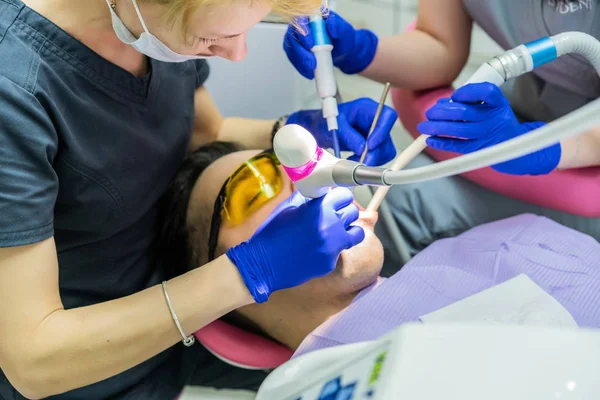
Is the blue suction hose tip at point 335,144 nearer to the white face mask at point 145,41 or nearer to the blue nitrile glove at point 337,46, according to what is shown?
the blue nitrile glove at point 337,46

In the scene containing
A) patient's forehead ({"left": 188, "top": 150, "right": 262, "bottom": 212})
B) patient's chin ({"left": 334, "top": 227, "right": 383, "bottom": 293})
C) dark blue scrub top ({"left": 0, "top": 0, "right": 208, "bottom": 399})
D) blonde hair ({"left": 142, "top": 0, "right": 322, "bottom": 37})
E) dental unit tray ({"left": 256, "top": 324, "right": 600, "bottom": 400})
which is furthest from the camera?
patient's forehead ({"left": 188, "top": 150, "right": 262, "bottom": 212})

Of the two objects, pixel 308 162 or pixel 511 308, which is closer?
pixel 308 162

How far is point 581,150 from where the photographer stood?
126cm

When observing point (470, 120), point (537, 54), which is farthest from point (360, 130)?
point (537, 54)

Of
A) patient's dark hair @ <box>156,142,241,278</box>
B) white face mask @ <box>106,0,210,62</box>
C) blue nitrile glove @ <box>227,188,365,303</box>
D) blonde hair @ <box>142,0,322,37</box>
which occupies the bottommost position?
patient's dark hair @ <box>156,142,241,278</box>

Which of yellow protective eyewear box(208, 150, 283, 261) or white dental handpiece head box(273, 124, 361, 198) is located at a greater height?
white dental handpiece head box(273, 124, 361, 198)

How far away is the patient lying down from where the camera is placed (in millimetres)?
1069

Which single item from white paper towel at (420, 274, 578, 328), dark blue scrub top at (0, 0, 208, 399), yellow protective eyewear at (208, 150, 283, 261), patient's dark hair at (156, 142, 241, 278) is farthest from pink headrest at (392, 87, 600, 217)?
dark blue scrub top at (0, 0, 208, 399)

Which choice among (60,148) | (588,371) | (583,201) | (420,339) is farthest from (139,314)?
(583,201)

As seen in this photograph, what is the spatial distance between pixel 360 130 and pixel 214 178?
344 millimetres

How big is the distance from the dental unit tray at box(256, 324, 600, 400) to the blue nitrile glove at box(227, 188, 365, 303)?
1.38ft

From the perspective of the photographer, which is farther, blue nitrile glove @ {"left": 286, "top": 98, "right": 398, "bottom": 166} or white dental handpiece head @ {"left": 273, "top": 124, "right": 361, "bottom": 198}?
blue nitrile glove @ {"left": 286, "top": 98, "right": 398, "bottom": 166}

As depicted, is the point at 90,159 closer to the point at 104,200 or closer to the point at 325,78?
the point at 104,200

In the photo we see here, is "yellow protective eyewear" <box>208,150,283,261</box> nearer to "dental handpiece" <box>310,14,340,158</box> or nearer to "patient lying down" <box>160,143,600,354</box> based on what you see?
"patient lying down" <box>160,143,600,354</box>
